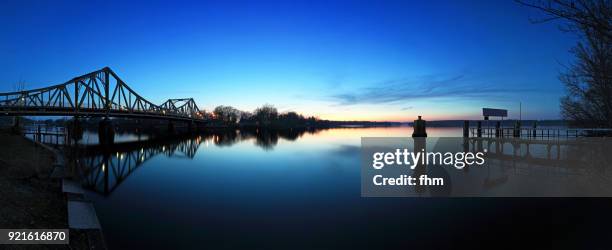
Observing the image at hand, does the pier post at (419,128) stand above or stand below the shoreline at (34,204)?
above

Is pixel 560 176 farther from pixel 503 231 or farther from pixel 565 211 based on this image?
pixel 503 231

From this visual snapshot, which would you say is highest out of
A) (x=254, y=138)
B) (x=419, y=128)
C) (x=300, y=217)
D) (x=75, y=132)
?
(x=419, y=128)

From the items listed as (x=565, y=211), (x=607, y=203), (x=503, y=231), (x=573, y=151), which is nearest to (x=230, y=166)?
(x=503, y=231)

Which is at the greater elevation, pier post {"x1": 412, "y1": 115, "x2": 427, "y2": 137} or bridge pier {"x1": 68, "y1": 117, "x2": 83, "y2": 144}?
pier post {"x1": 412, "y1": 115, "x2": 427, "y2": 137}

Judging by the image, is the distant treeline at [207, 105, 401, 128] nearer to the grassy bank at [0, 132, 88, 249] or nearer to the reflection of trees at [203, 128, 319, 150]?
the reflection of trees at [203, 128, 319, 150]

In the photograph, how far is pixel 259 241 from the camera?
7.44 metres

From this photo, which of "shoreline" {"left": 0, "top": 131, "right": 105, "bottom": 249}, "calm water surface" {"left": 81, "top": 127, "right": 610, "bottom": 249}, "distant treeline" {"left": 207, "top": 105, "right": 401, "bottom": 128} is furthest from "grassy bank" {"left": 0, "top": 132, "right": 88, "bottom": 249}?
"distant treeline" {"left": 207, "top": 105, "right": 401, "bottom": 128}

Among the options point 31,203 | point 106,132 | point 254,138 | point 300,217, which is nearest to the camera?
point 31,203

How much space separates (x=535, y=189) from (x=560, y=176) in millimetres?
4897

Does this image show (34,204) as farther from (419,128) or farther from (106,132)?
(106,132)

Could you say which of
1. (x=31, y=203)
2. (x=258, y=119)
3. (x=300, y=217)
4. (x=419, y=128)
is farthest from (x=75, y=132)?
(x=258, y=119)

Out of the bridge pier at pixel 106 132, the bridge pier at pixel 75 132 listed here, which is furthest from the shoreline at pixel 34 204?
the bridge pier at pixel 106 132

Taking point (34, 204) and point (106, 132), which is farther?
point (106, 132)

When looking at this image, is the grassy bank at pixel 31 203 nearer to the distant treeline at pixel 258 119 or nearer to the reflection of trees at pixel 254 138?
the reflection of trees at pixel 254 138
